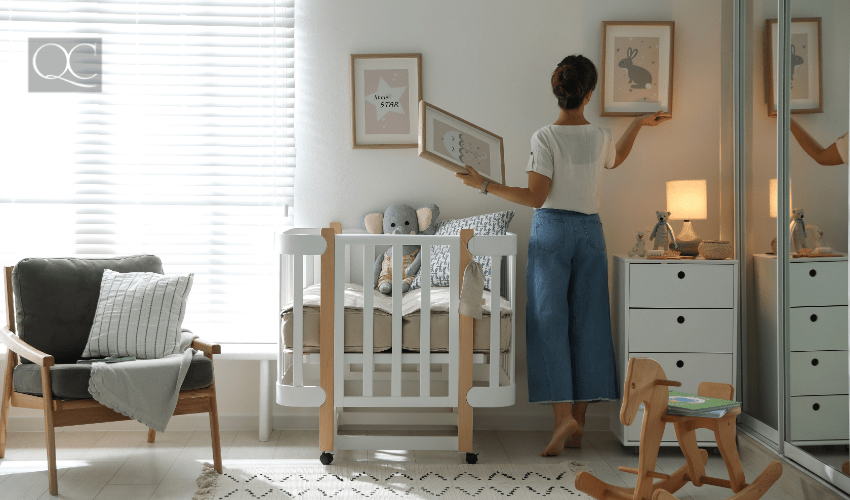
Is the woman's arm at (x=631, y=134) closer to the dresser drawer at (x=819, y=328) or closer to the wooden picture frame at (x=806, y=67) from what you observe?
the wooden picture frame at (x=806, y=67)

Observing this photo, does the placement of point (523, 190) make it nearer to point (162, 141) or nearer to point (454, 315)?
point (454, 315)

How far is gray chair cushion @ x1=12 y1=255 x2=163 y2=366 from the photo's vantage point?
2.45 metres

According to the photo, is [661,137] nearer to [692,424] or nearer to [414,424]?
[692,424]

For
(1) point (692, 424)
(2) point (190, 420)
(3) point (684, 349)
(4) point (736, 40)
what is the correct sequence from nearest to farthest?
(1) point (692, 424) → (3) point (684, 349) → (4) point (736, 40) → (2) point (190, 420)

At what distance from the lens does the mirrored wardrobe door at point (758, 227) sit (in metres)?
2.36

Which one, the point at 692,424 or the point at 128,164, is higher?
the point at 128,164

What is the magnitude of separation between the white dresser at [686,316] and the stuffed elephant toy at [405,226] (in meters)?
0.82

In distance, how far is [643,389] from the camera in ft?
5.83

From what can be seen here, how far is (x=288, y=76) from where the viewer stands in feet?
9.50

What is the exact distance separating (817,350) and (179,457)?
2.18m

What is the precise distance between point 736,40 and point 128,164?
2.55m

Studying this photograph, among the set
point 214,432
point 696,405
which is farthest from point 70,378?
point 696,405

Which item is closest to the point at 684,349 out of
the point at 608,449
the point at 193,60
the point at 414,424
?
the point at 608,449

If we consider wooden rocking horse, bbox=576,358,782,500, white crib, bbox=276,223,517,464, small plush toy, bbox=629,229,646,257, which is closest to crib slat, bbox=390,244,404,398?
white crib, bbox=276,223,517,464
